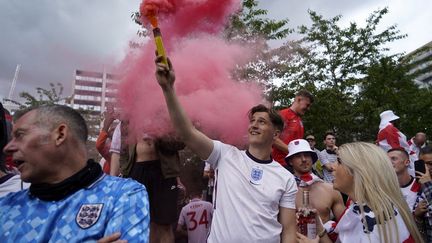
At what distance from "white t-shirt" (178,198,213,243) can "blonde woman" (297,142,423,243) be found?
2.01 meters

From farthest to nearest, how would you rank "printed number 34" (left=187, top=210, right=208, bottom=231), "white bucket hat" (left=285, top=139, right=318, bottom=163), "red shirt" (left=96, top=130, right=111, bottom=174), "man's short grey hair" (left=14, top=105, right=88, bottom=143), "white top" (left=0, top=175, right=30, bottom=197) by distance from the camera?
"red shirt" (left=96, top=130, right=111, bottom=174), "white bucket hat" (left=285, top=139, right=318, bottom=163), "printed number 34" (left=187, top=210, right=208, bottom=231), "white top" (left=0, top=175, right=30, bottom=197), "man's short grey hair" (left=14, top=105, right=88, bottom=143)

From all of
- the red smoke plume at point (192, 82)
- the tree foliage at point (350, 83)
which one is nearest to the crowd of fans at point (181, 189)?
the red smoke plume at point (192, 82)

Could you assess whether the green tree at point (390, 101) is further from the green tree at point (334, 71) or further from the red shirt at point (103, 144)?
the red shirt at point (103, 144)

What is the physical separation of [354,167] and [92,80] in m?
3.98

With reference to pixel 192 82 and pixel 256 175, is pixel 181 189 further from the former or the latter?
pixel 256 175

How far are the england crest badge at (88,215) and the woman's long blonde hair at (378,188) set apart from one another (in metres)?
2.01

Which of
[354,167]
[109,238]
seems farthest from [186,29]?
[109,238]

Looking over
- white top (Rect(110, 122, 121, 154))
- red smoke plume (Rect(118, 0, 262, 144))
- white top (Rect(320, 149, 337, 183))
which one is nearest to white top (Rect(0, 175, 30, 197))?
red smoke plume (Rect(118, 0, 262, 144))

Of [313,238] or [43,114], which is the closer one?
[43,114]

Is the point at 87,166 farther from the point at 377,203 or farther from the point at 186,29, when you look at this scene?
the point at 186,29

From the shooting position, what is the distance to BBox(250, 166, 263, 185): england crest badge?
10.3 ft

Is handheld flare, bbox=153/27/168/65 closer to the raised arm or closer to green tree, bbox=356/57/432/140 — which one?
the raised arm

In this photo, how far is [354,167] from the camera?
2.99 m

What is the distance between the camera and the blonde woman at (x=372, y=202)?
109 inches
